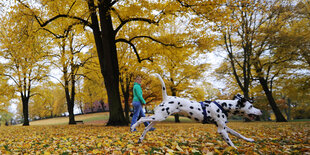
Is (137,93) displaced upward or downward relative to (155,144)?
upward

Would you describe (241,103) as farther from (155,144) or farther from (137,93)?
(137,93)

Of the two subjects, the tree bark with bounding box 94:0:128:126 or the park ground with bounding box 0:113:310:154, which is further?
the tree bark with bounding box 94:0:128:126

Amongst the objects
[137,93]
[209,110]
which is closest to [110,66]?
[137,93]

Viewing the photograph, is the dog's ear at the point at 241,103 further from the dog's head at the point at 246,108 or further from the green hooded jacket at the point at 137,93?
the green hooded jacket at the point at 137,93

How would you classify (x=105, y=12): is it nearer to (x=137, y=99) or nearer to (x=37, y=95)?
(x=137, y=99)

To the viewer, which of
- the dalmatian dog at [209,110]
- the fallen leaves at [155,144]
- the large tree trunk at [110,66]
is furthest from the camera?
the large tree trunk at [110,66]

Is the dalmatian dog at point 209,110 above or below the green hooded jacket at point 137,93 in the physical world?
below

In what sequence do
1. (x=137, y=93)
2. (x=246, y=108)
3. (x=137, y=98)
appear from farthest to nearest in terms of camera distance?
(x=137, y=98), (x=137, y=93), (x=246, y=108)

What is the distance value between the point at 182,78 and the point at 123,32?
35.0 ft

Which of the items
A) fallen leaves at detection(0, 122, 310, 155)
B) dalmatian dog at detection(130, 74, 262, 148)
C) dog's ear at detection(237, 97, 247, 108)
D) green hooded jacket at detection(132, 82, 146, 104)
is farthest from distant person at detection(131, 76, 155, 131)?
dog's ear at detection(237, 97, 247, 108)

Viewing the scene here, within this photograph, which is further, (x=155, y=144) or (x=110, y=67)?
(x=110, y=67)

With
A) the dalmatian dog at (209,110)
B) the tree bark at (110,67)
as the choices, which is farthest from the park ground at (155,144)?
the tree bark at (110,67)

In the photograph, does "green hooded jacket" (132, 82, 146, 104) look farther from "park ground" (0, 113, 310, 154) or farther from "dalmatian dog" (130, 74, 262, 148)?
"dalmatian dog" (130, 74, 262, 148)

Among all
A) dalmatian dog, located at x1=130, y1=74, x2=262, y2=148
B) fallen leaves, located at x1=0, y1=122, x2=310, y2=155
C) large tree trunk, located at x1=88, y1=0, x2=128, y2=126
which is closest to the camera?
fallen leaves, located at x1=0, y1=122, x2=310, y2=155
